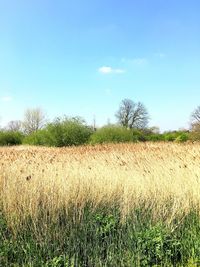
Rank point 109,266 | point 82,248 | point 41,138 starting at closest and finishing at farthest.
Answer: point 109,266 → point 82,248 → point 41,138

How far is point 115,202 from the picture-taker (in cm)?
567

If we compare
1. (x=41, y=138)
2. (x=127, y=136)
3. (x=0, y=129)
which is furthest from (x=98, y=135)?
(x=0, y=129)

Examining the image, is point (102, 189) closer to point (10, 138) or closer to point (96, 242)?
point (96, 242)

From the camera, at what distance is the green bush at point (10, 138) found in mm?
37562

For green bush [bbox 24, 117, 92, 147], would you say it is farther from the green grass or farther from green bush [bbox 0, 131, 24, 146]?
the green grass

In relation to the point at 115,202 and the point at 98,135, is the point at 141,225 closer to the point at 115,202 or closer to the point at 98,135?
the point at 115,202

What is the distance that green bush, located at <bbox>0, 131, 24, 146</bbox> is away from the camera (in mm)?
37562

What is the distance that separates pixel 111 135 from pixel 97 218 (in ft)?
69.2

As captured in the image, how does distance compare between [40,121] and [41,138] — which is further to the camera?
[40,121]

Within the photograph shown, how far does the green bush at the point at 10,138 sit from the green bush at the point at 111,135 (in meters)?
14.2

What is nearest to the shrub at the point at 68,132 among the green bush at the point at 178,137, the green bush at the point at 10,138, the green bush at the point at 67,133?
the green bush at the point at 67,133

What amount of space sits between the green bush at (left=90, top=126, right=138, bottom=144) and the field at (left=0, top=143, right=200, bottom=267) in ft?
63.0

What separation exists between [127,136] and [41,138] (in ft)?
28.4

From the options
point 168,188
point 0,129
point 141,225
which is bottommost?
point 141,225
